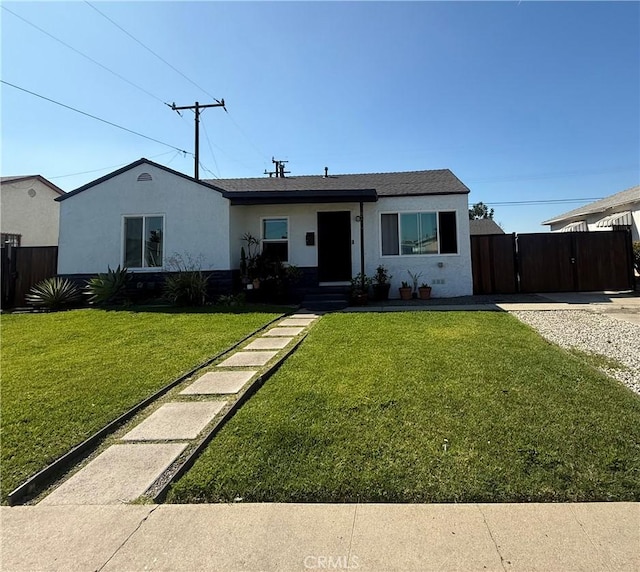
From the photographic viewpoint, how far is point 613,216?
14.8 meters

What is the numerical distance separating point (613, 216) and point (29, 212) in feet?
87.1

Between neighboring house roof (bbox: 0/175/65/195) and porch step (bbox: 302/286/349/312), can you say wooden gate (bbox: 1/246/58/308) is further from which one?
porch step (bbox: 302/286/349/312)

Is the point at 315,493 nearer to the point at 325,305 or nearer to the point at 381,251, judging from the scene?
the point at 325,305

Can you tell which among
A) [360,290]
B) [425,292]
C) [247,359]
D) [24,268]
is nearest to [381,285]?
[360,290]

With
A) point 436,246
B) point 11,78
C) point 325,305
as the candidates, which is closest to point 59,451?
point 325,305

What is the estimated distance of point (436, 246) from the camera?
11.1m

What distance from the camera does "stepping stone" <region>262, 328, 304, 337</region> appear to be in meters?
6.49

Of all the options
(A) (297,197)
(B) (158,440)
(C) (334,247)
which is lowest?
(B) (158,440)

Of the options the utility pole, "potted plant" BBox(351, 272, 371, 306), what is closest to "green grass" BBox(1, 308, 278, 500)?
"potted plant" BBox(351, 272, 371, 306)

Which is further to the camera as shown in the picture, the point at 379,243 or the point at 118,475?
the point at 379,243

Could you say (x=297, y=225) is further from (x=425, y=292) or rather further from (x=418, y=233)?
(x=425, y=292)

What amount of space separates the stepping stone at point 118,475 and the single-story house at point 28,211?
1682 cm

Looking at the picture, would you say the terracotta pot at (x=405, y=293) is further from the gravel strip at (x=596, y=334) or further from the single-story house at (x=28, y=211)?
the single-story house at (x=28, y=211)

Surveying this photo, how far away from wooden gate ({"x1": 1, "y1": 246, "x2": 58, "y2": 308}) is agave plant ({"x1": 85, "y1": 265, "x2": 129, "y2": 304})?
2.27 metres
